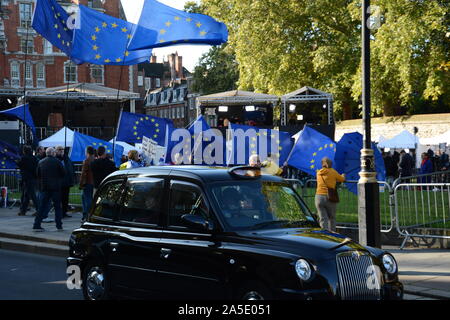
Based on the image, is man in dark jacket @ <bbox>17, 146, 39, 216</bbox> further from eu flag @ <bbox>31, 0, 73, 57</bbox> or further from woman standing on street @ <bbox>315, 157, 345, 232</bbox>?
woman standing on street @ <bbox>315, 157, 345, 232</bbox>

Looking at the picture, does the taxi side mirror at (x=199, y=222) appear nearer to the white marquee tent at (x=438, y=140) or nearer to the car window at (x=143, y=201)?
the car window at (x=143, y=201)

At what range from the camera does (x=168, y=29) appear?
1631 cm

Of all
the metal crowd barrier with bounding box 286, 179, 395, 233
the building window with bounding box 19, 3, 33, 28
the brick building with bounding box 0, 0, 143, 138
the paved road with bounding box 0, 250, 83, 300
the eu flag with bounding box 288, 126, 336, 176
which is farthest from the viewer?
the building window with bounding box 19, 3, 33, 28

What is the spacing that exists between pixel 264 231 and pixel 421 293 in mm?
3073

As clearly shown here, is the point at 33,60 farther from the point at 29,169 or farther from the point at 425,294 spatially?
the point at 425,294

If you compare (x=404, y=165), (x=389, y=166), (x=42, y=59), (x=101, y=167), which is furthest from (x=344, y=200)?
(x=42, y=59)

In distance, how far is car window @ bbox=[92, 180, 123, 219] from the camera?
27.0ft

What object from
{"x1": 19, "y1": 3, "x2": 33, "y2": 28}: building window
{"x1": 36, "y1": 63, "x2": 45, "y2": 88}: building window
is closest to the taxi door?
{"x1": 36, "y1": 63, "x2": 45, "y2": 88}: building window

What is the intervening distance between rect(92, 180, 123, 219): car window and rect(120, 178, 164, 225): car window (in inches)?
6.4

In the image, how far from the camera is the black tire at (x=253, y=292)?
646 centimetres

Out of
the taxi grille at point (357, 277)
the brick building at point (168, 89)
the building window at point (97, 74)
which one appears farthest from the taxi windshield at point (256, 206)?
the brick building at point (168, 89)

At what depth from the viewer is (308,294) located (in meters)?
6.28

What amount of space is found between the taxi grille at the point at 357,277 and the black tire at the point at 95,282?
282 cm

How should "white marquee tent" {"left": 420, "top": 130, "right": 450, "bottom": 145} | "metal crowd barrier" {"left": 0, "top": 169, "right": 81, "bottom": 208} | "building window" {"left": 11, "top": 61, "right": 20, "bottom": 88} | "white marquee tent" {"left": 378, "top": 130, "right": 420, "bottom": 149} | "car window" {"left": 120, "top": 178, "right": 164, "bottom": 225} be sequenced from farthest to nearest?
"building window" {"left": 11, "top": 61, "right": 20, "bottom": 88}
"white marquee tent" {"left": 378, "top": 130, "right": 420, "bottom": 149}
"white marquee tent" {"left": 420, "top": 130, "right": 450, "bottom": 145}
"metal crowd barrier" {"left": 0, "top": 169, "right": 81, "bottom": 208}
"car window" {"left": 120, "top": 178, "right": 164, "bottom": 225}
